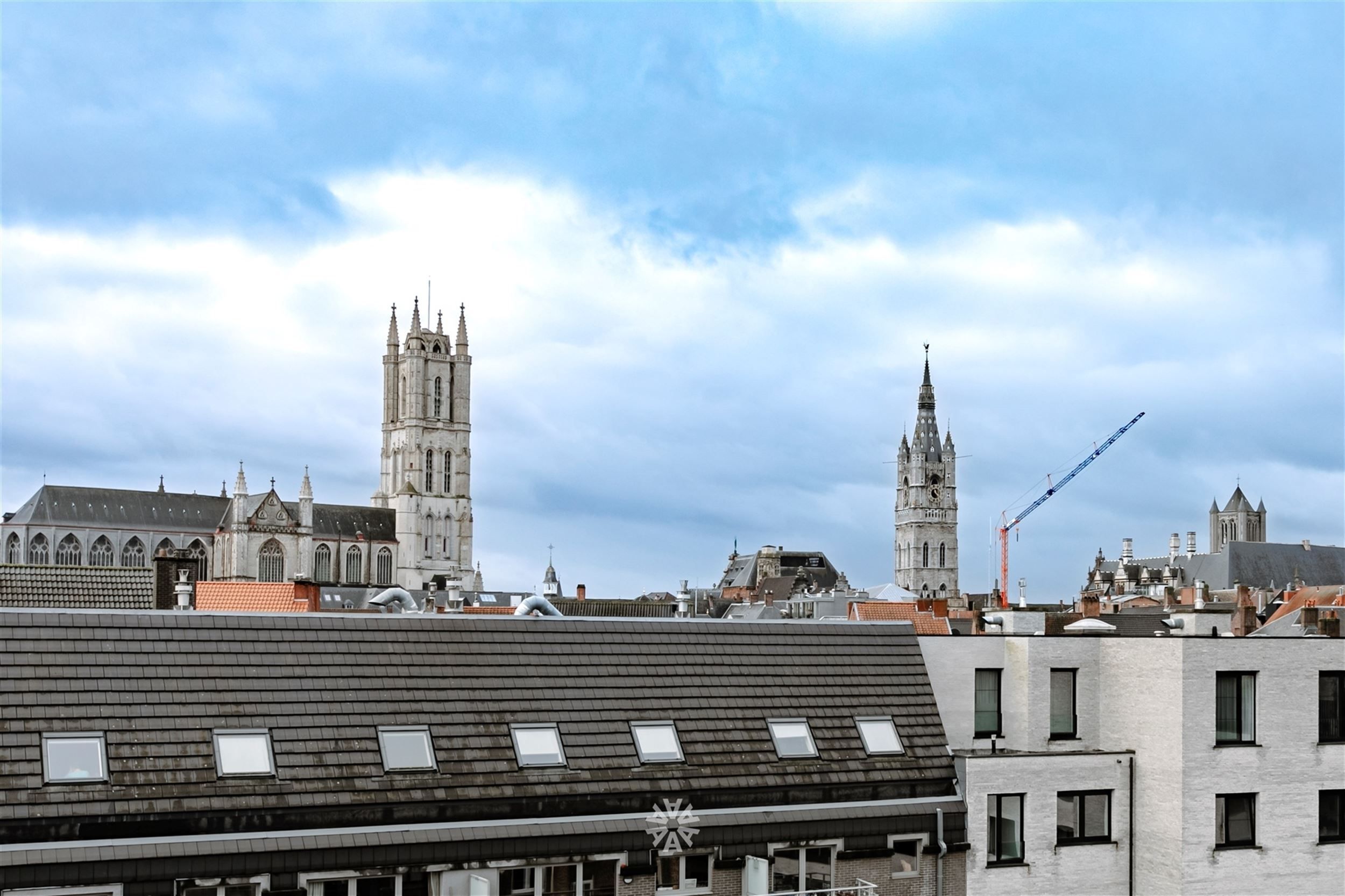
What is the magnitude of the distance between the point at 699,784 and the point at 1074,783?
7.00 meters

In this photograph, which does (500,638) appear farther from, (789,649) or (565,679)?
(789,649)

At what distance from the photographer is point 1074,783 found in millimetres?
23016

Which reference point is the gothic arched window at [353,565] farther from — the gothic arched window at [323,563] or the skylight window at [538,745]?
the skylight window at [538,745]

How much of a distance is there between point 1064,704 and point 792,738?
19.5 feet

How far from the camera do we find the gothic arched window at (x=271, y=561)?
18025cm

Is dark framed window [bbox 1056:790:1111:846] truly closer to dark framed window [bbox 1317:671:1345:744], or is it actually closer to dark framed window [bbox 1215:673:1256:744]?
dark framed window [bbox 1215:673:1256:744]

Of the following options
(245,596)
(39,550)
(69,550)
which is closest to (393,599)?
(245,596)

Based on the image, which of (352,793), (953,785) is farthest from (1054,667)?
(352,793)

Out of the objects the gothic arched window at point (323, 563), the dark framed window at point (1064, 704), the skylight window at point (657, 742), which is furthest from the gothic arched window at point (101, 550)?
the skylight window at point (657, 742)

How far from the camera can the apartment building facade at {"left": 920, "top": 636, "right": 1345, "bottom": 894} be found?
22.5 m

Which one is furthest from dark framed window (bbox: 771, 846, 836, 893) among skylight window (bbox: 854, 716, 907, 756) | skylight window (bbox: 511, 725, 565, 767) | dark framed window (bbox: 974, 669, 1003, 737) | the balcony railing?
dark framed window (bbox: 974, 669, 1003, 737)

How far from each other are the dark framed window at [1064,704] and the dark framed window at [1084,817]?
52.4 inches

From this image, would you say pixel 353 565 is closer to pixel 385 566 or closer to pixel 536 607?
pixel 385 566

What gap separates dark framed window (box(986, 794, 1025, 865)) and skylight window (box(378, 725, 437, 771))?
9.15 meters
